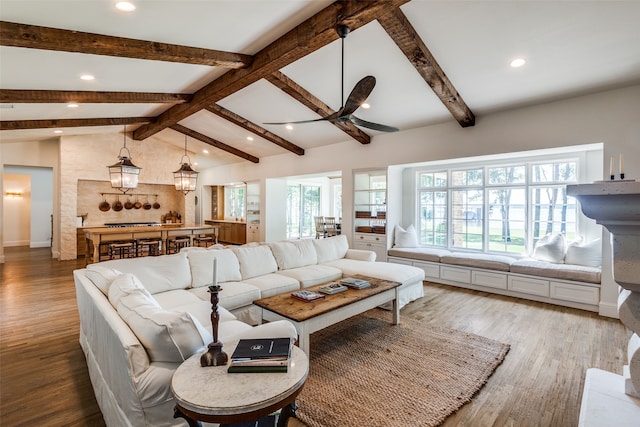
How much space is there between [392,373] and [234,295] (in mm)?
1706

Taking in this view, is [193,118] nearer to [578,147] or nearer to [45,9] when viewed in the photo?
[45,9]

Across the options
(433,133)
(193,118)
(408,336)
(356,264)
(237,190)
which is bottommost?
(408,336)

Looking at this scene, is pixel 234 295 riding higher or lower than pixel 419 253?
lower

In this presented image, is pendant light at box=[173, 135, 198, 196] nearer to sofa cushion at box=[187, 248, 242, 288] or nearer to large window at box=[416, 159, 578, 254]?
sofa cushion at box=[187, 248, 242, 288]

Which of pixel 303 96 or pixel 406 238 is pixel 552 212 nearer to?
pixel 406 238

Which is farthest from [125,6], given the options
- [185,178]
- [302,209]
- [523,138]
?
[302,209]

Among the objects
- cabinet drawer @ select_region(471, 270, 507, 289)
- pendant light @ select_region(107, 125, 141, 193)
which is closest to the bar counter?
pendant light @ select_region(107, 125, 141, 193)

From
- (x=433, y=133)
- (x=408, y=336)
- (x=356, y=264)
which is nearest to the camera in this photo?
(x=408, y=336)

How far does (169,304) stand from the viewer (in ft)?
9.56

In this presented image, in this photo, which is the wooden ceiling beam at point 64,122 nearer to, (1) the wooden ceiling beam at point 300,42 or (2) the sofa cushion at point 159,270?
(1) the wooden ceiling beam at point 300,42

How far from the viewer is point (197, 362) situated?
1551mm

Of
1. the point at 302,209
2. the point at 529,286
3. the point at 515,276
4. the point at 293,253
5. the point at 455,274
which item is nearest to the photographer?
the point at 293,253

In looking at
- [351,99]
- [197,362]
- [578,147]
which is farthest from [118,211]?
[578,147]

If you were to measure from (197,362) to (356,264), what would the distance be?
3.39 meters
